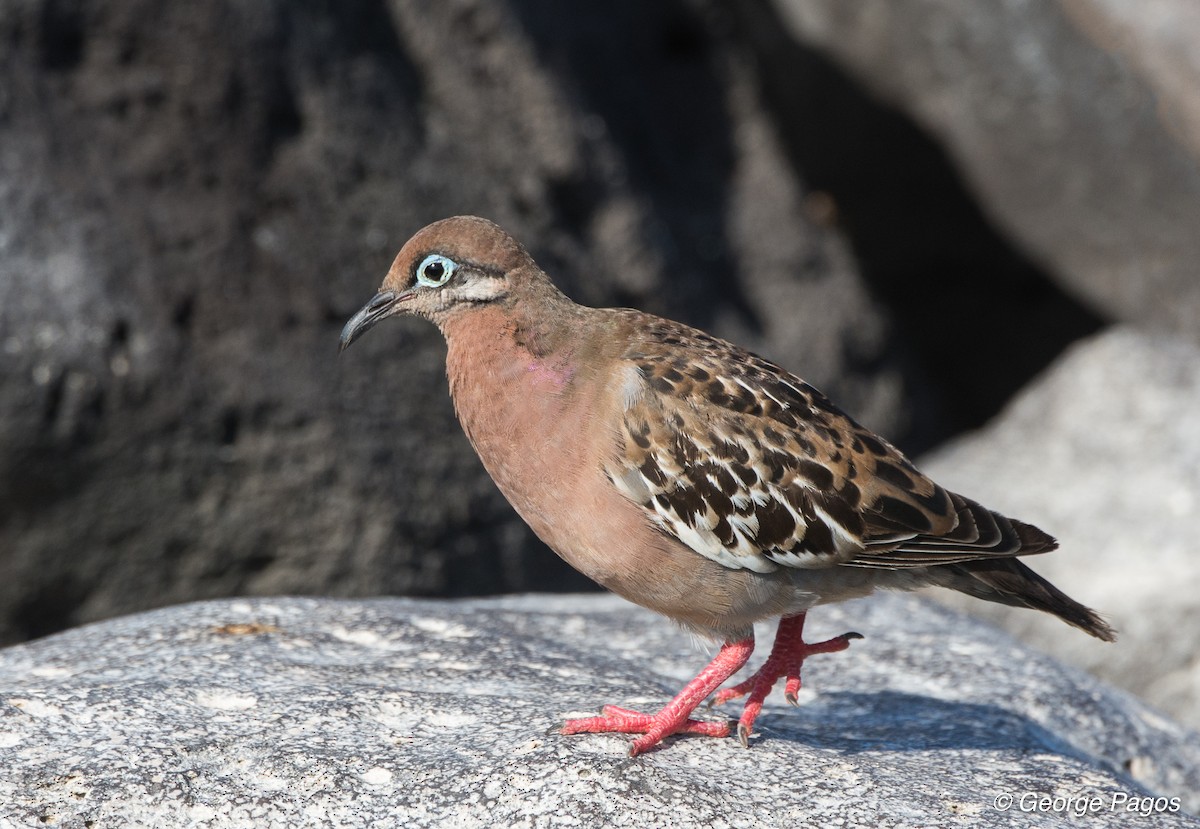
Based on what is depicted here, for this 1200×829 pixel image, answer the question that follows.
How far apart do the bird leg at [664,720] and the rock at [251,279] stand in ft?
12.2

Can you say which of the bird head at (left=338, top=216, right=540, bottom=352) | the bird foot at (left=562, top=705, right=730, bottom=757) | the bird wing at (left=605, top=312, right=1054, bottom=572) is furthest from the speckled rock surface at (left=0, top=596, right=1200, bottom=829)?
the bird head at (left=338, top=216, right=540, bottom=352)

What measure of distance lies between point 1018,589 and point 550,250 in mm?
5189

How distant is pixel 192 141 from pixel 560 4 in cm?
365

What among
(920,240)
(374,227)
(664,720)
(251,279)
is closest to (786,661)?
(664,720)

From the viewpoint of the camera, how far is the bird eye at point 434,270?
571cm

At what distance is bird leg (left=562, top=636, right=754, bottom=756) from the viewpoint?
5117mm

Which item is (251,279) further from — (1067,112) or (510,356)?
(1067,112)

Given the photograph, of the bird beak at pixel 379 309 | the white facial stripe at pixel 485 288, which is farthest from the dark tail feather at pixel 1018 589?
the bird beak at pixel 379 309

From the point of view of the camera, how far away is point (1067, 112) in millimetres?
11047

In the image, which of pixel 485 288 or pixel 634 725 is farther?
pixel 485 288

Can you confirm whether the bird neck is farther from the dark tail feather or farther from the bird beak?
the dark tail feather

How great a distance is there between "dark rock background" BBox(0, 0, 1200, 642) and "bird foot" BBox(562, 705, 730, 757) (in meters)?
3.74

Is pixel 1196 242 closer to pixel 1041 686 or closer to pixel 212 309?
pixel 1041 686

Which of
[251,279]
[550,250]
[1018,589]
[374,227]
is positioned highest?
[550,250]
